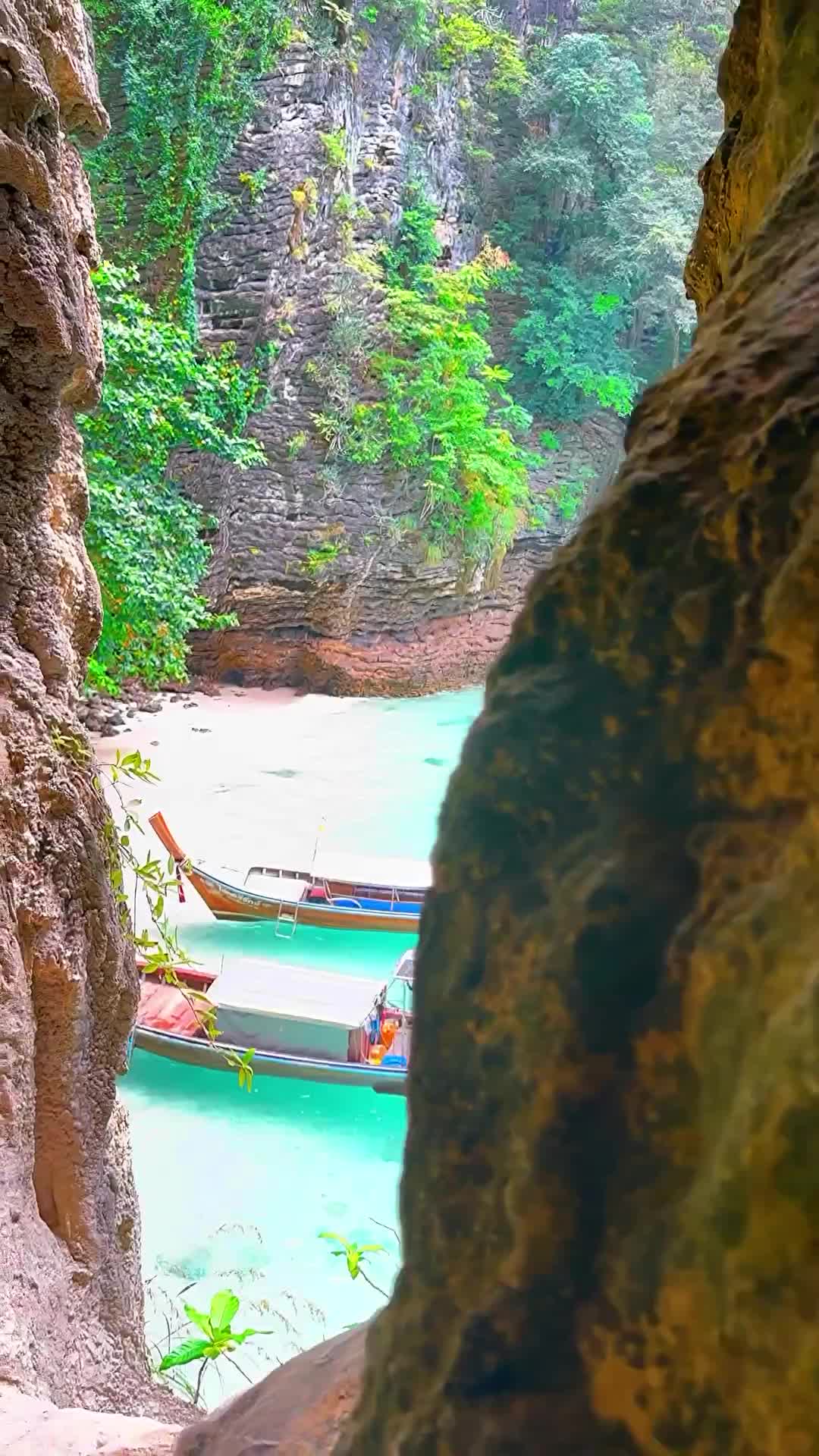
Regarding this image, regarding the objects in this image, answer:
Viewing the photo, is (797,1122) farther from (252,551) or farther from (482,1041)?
(252,551)

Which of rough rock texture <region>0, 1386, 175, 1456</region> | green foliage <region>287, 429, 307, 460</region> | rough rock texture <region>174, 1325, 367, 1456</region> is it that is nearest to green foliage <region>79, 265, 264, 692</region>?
green foliage <region>287, 429, 307, 460</region>

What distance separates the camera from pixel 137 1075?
454cm

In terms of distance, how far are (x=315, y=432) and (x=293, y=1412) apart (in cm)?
852

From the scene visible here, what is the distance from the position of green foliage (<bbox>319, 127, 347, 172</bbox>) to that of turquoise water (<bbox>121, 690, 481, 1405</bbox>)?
5306 mm

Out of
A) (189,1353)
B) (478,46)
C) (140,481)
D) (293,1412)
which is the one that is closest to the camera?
(293,1412)

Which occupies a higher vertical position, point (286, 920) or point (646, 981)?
point (646, 981)

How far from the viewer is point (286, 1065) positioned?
166 inches

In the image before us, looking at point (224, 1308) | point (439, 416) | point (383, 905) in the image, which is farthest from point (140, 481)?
point (224, 1308)

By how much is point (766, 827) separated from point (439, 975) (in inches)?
8.4

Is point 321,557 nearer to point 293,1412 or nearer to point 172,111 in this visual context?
point 172,111

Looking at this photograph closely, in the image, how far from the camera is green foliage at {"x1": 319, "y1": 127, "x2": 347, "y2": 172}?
8.19m

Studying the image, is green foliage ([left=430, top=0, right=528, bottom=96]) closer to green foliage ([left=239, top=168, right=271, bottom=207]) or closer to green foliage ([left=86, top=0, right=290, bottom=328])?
green foliage ([left=86, top=0, right=290, bottom=328])

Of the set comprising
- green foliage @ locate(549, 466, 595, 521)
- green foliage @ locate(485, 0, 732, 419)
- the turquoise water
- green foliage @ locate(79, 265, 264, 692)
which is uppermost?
green foliage @ locate(485, 0, 732, 419)

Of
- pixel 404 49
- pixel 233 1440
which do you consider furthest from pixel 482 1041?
pixel 404 49
